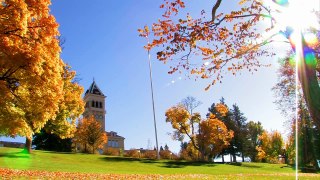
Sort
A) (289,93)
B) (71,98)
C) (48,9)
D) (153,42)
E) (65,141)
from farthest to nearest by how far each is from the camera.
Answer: (65,141)
(289,93)
(71,98)
(48,9)
(153,42)

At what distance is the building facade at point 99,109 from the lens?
5768 inches

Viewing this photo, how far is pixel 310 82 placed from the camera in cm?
→ 850

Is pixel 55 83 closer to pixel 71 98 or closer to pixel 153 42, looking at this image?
pixel 153 42

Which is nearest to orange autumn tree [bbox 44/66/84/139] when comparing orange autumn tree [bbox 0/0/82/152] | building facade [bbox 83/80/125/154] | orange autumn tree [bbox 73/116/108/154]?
orange autumn tree [bbox 0/0/82/152]

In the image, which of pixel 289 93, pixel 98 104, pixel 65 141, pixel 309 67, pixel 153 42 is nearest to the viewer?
pixel 309 67

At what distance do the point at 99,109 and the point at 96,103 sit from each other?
9.50 feet

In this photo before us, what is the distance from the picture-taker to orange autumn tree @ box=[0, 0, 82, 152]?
1784 centimetres

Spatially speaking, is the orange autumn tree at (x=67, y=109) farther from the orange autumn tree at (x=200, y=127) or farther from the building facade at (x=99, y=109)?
the building facade at (x=99, y=109)

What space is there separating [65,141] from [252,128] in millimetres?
63433

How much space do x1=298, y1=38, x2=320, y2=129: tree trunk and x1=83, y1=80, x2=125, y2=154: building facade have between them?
13806 centimetres

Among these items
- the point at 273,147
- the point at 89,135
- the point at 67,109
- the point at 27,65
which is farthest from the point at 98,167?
the point at 273,147

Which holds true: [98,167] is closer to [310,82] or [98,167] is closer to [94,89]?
[310,82]

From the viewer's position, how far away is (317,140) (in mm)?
53562

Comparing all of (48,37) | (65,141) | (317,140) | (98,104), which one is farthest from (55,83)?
(98,104)
